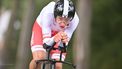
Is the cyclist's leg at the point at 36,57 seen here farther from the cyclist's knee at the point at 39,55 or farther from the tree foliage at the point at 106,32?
the tree foliage at the point at 106,32

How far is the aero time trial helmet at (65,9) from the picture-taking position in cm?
571

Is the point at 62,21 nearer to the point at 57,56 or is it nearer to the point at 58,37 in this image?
the point at 58,37

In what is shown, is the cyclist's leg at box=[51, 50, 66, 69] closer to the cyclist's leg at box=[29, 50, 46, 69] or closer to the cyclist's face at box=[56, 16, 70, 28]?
the cyclist's leg at box=[29, 50, 46, 69]

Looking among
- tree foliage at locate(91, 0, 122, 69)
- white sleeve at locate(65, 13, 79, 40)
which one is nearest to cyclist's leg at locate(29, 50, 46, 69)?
white sleeve at locate(65, 13, 79, 40)

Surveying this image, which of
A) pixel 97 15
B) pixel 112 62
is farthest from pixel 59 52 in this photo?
pixel 97 15

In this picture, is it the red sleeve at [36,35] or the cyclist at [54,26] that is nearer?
the cyclist at [54,26]

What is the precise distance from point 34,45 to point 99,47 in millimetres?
25789

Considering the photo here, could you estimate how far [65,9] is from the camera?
5730 mm

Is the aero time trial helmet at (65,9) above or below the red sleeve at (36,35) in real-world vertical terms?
above

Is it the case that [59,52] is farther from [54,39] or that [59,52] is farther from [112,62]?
[112,62]

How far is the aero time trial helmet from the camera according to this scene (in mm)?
5715

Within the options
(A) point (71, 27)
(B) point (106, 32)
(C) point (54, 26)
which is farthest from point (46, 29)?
(B) point (106, 32)

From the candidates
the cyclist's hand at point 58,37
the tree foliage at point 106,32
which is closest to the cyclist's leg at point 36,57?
the cyclist's hand at point 58,37

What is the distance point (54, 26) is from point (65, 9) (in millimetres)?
205
